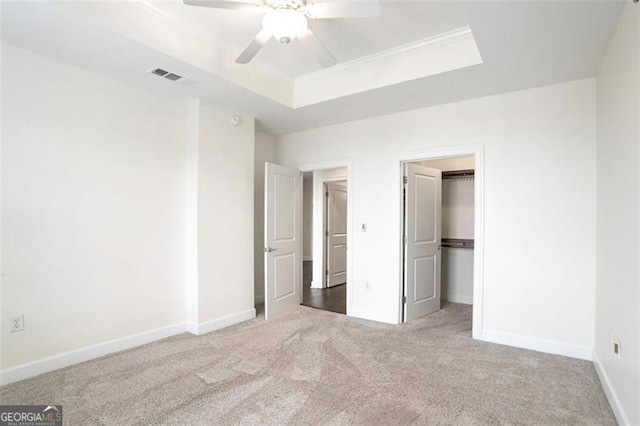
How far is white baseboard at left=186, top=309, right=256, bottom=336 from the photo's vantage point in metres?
3.66

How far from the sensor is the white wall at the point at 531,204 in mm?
3014

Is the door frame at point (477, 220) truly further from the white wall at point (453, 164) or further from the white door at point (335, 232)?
the white door at point (335, 232)

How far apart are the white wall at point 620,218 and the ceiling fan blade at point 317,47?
5.86 feet

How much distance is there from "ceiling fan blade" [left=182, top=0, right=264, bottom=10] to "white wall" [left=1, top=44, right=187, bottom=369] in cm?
171

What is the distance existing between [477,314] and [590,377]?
3.33ft

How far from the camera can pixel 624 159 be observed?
2055mm

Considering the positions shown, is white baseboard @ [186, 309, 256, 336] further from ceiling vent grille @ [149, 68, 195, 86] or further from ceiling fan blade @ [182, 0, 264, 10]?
ceiling fan blade @ [182, 0, 264, 10]

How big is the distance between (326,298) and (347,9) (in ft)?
13.8

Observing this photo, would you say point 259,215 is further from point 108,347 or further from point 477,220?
point 477,220

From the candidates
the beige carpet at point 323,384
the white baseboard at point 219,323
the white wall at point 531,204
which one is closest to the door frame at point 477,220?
the white wall at point 531,204

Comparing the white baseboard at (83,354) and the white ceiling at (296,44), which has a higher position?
the white ceiling at (296,44)

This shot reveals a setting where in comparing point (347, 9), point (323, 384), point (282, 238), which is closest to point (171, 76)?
point (347, 9)

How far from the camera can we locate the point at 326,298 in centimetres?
535

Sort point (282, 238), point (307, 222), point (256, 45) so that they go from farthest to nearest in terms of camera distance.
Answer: point (307, 222) < point (282, 238) < point (256, 45)
